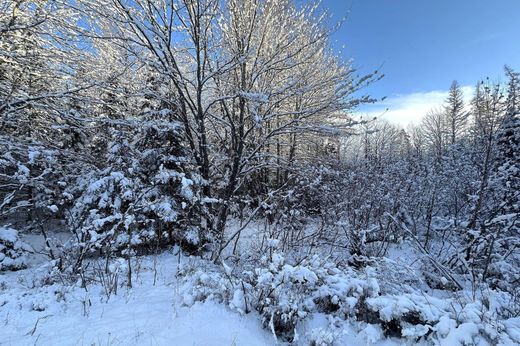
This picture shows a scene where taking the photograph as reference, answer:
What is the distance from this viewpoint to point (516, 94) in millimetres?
6508

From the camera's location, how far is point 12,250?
6.51m

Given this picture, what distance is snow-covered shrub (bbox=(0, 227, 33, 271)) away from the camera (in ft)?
20.7

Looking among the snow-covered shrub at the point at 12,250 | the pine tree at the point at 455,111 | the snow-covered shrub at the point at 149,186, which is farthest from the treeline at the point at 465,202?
the pine tree at the point at 455,111

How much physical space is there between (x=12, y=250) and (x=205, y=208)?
4.21 metres

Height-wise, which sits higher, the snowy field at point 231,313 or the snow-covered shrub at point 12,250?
the snowy field at point 231,313

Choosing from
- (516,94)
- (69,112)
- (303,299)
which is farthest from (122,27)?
(516,94)

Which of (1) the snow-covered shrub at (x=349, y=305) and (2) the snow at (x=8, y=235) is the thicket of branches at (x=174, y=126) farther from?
(1) the snow-covered shrub at (x=349, y=305)

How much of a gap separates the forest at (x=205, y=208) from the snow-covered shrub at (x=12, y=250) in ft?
0.14

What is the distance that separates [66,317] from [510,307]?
4.73m

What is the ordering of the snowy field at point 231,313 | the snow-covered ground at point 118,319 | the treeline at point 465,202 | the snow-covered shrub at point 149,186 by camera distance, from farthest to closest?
the snow-covered shrub at point 149,186
the treeline at point 465,202
the snow-covered ground at point 118,319
the snowy field at point 231,313

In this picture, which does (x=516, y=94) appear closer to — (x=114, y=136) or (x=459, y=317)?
(x=459, y=317)

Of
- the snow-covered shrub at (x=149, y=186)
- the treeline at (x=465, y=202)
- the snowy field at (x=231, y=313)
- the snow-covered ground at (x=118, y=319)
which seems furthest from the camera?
the snow-covered shrub at (x=149, y=186)

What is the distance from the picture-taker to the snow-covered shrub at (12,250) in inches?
248

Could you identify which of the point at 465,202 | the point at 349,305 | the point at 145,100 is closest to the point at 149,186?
the point at 145,100
